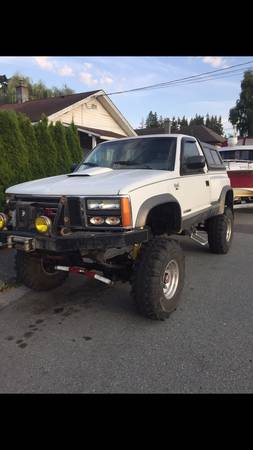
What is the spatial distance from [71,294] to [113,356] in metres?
1.64

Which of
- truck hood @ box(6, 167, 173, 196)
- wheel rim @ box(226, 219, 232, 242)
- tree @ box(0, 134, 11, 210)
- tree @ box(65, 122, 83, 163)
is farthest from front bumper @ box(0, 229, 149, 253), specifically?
tree @ box(65, 122, 83, 163)

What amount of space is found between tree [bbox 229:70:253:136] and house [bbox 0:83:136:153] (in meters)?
26.1

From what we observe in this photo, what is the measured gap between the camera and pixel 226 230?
21.1ft

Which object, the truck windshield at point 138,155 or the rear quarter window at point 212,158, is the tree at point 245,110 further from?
the truck windshield at point 138,155

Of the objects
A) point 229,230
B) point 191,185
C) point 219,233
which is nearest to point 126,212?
point 191,185

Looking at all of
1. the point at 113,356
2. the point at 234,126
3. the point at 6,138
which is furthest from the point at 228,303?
the point at 234,126

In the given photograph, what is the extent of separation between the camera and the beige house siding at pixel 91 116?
57.8 ft

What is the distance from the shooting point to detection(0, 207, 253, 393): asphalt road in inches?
109

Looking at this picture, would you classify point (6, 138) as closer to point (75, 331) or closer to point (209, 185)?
point (209, 185)

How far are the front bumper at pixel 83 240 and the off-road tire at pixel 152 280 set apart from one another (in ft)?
0.92

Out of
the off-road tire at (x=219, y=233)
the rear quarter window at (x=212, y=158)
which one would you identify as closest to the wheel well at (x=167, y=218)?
the rear quarter window at (x=212, y=158)

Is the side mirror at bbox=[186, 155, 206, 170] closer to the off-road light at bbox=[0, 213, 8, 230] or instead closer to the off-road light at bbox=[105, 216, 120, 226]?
the off-road light at bbox=[105, 216, 120, 226]

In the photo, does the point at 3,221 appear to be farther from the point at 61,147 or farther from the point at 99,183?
the point at 61,147

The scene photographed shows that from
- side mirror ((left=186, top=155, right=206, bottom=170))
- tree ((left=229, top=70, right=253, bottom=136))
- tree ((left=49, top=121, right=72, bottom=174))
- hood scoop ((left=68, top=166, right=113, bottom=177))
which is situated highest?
tree ((left=229, top=70, right=253, bottom=136))
